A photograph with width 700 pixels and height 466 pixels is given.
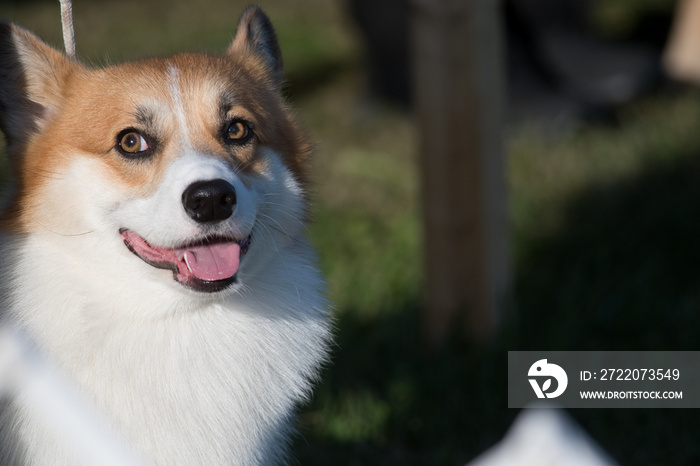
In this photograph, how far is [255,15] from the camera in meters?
3.04

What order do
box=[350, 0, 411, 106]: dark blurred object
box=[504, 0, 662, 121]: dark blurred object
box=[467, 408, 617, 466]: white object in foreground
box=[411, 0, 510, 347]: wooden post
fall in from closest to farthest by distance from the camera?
1. box=[467, 408, 617, 466]: white object in foreground
2. box=[411, 0, 510, 347]: wooden post
3. box=[504, 0, 662, 121]: dark blurred object
4. box=[350, 0, 411, 106]: dark blurred object

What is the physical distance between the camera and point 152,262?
7.89 feet

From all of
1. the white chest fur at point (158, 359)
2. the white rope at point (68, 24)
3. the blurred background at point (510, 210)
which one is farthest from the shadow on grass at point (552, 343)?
the white rope at point (68, 24)

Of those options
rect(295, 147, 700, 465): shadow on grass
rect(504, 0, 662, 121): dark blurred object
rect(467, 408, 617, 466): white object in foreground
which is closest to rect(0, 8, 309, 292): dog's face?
rect(467, 408, 617, 466): white object in foreground

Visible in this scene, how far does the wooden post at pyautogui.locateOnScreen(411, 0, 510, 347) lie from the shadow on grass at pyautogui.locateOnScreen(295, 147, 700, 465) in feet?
0.76

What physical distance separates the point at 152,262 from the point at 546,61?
5.74m

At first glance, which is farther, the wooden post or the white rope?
the wooden post

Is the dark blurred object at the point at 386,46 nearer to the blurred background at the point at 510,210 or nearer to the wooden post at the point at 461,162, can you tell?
the blurred background at the point at 510,210

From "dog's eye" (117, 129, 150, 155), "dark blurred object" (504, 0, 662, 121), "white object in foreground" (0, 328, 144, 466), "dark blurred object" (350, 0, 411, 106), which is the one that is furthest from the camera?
"dark blurred object" (350, 0, 411, 106)

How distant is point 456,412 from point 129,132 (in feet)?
6.98

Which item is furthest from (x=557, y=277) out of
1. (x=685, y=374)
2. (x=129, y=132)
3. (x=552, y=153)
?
(x=129, y=132)

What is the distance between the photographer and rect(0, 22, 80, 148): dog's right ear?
2.53 metres

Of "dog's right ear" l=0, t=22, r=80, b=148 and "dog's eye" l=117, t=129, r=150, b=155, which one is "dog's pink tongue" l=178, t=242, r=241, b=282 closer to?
"dog's eye" l=117, t=129, r=150, b=155

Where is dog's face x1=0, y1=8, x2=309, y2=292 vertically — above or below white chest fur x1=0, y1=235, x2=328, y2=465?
above
